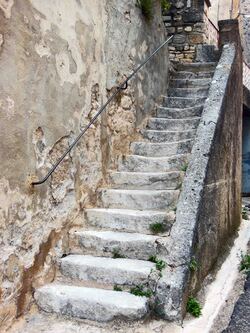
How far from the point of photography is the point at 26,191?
2754 millimetres

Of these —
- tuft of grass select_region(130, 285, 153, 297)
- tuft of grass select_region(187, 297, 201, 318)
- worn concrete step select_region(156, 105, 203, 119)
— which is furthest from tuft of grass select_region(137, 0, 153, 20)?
tuft of grass select_region(187, 297, 201, 318)

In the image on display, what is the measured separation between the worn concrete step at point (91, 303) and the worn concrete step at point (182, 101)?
3.14 meters

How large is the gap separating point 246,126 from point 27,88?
307 inches

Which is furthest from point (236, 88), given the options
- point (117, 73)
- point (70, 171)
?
point (70, 171)

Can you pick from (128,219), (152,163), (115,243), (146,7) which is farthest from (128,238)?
(146,7)

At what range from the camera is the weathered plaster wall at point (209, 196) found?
279 cm

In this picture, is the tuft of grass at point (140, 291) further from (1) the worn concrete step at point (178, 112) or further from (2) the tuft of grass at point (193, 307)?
(1) the worn concrete step at point (178, 112)

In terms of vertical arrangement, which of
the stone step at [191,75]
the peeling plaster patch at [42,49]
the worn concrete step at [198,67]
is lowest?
the peeling plaster patch at [42,49]

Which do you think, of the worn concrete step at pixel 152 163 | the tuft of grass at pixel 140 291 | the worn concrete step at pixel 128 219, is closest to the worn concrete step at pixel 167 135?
the worn concrete step at pixel 152 163

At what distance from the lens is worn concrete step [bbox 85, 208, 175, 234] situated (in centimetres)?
329

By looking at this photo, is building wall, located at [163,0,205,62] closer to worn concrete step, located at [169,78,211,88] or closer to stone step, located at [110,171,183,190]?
worn concrete step, located at [169,78,211,88]

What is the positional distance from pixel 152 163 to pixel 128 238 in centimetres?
119

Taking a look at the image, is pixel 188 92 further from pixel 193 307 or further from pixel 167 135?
pixel 193 307

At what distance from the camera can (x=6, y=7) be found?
2.50 m
